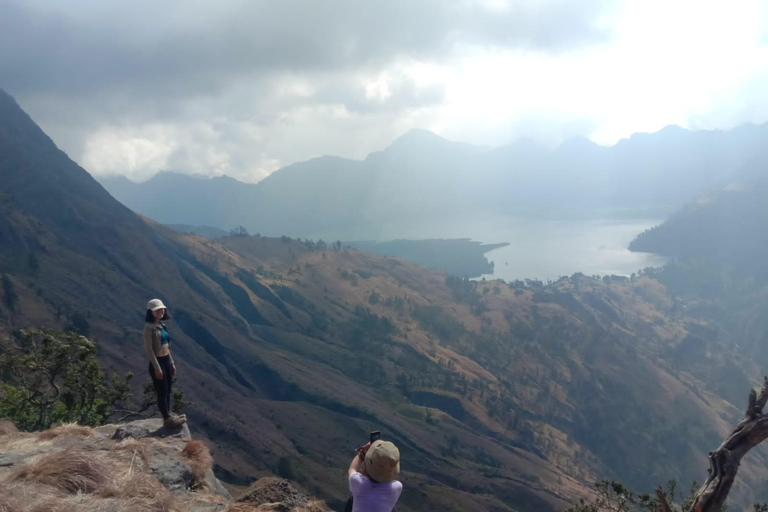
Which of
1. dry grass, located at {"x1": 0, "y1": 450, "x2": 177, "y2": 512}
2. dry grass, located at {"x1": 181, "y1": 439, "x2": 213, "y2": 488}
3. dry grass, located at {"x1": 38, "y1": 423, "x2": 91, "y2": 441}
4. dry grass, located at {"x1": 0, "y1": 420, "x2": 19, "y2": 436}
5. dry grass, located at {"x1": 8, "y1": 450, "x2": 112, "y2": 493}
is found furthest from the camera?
dry grass, located at {"x1": 0, "y1": 420, "x2": 19, "y2": 436}

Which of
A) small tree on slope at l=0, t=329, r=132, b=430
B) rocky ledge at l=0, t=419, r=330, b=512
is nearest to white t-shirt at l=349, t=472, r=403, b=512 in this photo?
rocky ledge at l=0, t=419, r=330, b=512

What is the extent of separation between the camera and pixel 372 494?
16.8 feet

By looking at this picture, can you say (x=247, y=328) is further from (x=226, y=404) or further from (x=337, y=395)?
(x=226, y=404)

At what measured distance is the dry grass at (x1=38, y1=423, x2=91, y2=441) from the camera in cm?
914

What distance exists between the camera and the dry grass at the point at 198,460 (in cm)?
855

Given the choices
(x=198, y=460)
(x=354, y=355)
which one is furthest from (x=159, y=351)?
(x=354, y=355)

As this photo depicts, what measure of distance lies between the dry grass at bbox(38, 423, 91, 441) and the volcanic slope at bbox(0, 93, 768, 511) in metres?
38.2

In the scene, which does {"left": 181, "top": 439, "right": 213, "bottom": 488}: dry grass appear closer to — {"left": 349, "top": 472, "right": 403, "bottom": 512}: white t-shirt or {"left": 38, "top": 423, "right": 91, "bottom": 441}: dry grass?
{"left": 38, "top": 423, "right": 91, "bottom": 441}: dry grass

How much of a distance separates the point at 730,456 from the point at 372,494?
4630 mm

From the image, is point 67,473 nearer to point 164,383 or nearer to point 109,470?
point 109,470

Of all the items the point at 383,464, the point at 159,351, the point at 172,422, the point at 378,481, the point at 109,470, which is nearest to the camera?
A: the point at 383,464

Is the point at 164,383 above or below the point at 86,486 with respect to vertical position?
above

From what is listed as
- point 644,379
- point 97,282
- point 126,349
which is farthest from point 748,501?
point 97,282

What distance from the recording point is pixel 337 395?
78062mm
